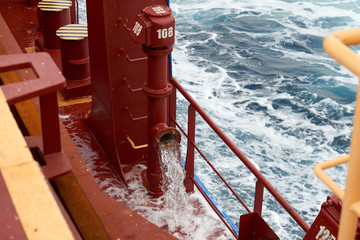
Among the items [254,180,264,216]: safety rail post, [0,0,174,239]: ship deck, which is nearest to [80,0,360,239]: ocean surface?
[254,180,264,216]: safety rail post

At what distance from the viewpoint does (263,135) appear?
12047mm

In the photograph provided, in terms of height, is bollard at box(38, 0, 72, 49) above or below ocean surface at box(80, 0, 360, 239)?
above

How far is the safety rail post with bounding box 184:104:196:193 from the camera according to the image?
4.98 metres

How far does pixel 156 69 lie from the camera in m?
4.65

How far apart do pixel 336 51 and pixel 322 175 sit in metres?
0.52

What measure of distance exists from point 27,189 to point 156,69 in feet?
9.92

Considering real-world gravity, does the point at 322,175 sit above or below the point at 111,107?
above

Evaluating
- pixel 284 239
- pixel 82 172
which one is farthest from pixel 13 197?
pixel 284 239

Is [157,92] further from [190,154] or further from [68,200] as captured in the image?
[68,200]

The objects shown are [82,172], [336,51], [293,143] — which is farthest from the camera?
[293,143]

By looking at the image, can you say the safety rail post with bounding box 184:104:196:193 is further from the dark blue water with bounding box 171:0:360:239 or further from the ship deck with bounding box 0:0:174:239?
the dark blue water with bounding box 171:0:360:239

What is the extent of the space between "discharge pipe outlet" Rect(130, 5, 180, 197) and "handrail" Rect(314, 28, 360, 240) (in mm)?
3001

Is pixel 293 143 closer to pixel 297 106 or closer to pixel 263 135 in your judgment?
pixel 263 135

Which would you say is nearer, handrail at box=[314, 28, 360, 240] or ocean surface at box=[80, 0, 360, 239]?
handrail at box=[314, 28, 360, 240]
